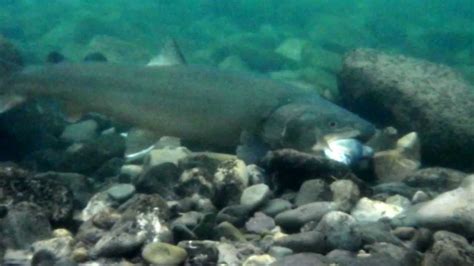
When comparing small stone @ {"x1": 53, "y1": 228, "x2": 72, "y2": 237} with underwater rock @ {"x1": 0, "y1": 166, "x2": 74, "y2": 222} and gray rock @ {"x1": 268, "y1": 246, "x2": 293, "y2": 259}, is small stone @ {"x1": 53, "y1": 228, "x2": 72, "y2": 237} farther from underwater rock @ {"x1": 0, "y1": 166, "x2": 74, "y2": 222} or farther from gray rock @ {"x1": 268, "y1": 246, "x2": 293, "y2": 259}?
gray rock @ {"x1": 268, "y1": 246, "x2": 293, "y2": 259}

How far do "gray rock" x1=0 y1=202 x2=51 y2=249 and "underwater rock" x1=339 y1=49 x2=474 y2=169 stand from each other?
500 cm

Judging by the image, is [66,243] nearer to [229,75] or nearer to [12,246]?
[12,246]

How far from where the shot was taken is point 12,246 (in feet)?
14.6

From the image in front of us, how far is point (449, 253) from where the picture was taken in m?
3.80

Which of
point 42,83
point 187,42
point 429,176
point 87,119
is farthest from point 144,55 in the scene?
point 429,176

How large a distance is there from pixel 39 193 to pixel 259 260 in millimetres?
2095

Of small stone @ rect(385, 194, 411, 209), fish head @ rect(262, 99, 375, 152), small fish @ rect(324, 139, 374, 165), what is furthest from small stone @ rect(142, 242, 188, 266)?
fish head @ rect(262, 99, 375, 152)

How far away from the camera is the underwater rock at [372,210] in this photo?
5.01 m

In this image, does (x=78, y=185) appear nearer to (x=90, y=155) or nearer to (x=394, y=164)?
(x=90, y=155)

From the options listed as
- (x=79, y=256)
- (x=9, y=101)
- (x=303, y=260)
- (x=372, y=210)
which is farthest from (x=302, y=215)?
(x=9, y=101)

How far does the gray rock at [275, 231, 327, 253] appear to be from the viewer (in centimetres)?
417

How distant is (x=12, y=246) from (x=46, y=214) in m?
0.54

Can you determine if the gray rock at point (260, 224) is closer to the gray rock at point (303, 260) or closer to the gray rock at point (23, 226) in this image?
the gray rock at point (303, 260)

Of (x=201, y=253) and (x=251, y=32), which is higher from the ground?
(x=201, y=253)
